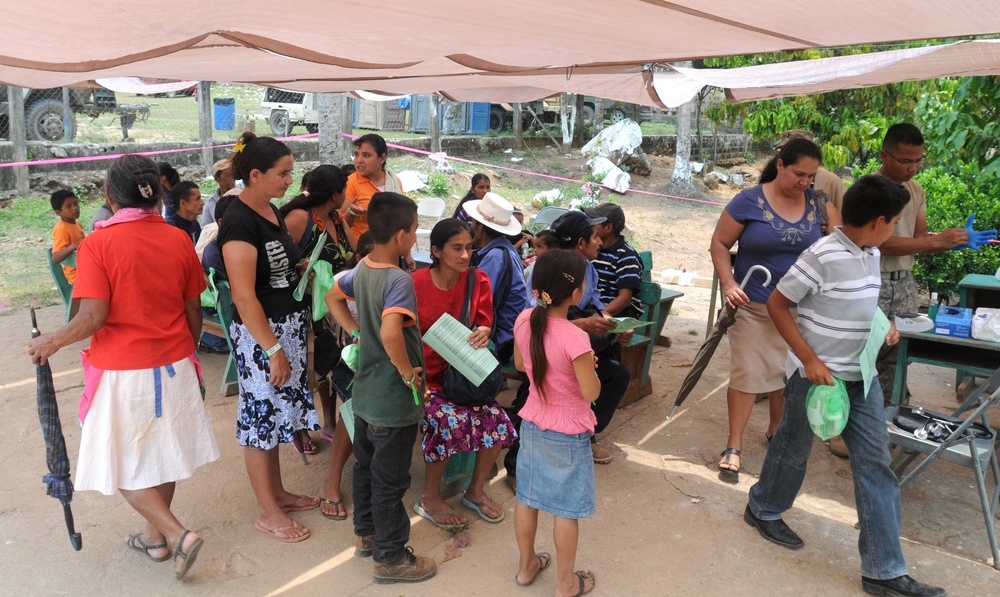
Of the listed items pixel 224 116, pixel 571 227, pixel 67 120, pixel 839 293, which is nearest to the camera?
pixel 839 293

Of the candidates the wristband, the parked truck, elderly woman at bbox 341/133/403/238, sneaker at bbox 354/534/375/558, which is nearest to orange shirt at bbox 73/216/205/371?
the wristband

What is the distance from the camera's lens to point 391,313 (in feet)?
9.32

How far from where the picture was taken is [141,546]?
10.9 feet

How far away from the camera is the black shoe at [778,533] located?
343cm

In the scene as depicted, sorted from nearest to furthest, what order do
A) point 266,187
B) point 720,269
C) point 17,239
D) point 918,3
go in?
point 918,3, point 266,187, point 720,269, point 17,239

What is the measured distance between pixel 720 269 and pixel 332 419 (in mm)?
2472

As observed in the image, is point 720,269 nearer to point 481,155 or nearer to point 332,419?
point 332,419

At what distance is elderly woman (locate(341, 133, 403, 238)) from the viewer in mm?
5234

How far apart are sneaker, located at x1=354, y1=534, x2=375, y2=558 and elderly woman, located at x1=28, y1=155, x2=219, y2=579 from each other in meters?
0.70

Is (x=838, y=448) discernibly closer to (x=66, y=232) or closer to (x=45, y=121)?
(x=66, y=232)

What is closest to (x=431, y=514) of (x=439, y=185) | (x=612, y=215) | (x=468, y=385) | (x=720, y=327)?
(x=468, y=385)

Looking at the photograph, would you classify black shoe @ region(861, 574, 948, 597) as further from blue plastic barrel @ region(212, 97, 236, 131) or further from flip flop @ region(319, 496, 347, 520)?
blue plastic barrel @ region(212, 97, 236, 131)

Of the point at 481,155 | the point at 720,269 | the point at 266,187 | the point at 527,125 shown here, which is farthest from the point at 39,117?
the point at 527,125

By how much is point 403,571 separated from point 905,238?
3.25m
